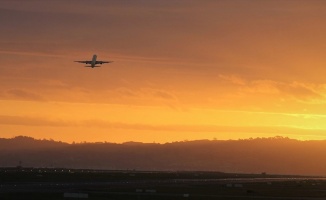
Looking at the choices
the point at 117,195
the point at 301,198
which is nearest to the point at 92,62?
the point at 117,195

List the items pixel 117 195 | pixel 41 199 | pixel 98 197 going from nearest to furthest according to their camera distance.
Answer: pixel 41 199 < pixel 98 197 < pixel 117 195

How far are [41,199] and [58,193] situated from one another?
13.5m

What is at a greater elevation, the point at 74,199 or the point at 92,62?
the point at 92,62

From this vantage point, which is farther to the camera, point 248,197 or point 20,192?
point 248,197

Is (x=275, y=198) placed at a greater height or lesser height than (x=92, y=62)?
lesser

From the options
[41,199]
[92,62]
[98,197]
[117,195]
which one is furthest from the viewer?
[92,62]

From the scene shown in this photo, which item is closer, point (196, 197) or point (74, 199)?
point (74, 199)

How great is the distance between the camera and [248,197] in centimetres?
13412

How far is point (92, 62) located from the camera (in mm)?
146125

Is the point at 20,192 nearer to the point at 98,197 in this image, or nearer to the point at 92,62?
the point at 98,197

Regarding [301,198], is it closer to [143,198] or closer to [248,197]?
[248,197]

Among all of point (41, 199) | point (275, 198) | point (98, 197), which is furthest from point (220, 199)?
point (41, 199)

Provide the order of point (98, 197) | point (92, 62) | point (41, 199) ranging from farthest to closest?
point (92, 62), point (98, 197), point (41, 199)

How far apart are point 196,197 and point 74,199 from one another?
2448 centimetres
